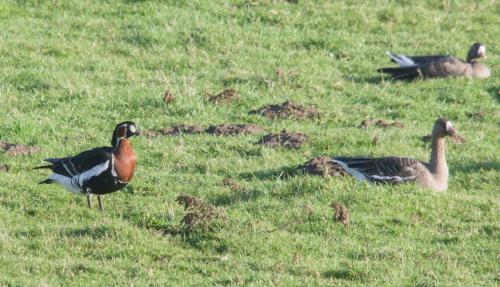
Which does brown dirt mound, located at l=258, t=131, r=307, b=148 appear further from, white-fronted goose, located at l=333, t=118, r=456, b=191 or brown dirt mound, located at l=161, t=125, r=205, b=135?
white-fronted goose, located at l=333, t=118, r=456, b=191

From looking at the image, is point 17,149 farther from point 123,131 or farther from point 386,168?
point 386,168

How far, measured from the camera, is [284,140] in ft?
54.5

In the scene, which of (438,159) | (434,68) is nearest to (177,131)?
(438,159)

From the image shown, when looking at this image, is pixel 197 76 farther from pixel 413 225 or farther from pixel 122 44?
pixel 413 225

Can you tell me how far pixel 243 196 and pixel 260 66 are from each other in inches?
309

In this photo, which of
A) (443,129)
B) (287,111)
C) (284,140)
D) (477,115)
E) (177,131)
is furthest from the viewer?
(477,115)

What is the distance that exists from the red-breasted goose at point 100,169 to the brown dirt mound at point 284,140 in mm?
3287

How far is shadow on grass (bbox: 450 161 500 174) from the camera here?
618 inches

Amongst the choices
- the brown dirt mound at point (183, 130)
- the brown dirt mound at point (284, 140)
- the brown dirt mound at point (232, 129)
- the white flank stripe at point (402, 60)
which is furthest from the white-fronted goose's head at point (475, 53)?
the brown dirt mound at point (183, 130)

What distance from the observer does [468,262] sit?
1168 centimetres

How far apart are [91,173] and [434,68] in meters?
10.1

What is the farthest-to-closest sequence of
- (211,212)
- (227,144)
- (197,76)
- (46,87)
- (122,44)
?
1. (122,44)
2. (197,76)
3. (46,87)
4. (227,144)
5. (211,212)

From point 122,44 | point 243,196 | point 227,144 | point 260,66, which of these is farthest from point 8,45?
point 243,196

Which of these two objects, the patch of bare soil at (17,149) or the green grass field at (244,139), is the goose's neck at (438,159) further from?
the patch of bare soil at (17,149)
